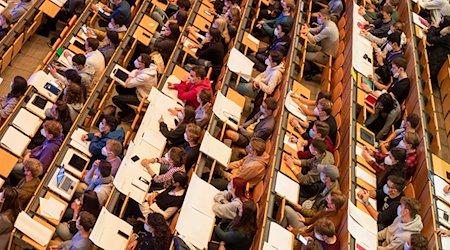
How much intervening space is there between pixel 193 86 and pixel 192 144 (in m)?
1.19

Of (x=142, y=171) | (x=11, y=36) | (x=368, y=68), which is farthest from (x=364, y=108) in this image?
(x=11, y=36)

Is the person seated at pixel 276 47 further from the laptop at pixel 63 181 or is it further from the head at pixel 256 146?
the laptop at pixel 63 181

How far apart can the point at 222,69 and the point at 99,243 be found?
144 inches

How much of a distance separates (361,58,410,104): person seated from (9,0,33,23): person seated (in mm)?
4837

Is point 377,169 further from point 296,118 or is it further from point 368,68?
point 368,68

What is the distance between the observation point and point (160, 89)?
27.6ft

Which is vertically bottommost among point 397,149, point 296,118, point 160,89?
point 160,89

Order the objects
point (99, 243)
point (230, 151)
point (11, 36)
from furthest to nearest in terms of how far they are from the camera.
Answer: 1. point (11, 36)
2. point (230, 151)
3. point (99, 243)

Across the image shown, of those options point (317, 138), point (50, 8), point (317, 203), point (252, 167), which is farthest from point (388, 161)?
point (50, 8)

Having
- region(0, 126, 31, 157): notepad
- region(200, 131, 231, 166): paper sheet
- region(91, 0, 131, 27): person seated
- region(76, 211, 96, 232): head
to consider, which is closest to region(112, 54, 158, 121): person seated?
region(91, 0, 131, 27): person seated

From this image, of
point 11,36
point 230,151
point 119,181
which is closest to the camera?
point 119,181

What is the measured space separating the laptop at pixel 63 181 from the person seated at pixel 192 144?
4.26ft

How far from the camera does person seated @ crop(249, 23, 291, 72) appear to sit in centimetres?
953

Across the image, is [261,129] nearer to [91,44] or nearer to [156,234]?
[156,234]
